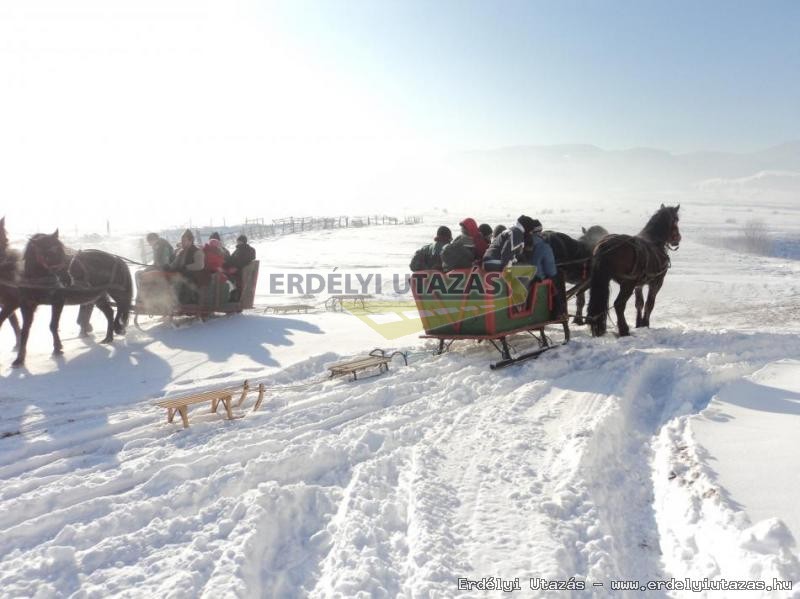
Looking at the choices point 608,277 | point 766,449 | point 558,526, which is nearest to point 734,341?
point 608,277

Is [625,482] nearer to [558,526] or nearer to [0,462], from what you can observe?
[558,526]

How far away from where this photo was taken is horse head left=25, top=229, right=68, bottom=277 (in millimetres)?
7391

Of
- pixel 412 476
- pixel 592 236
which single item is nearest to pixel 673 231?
pixel 592 236

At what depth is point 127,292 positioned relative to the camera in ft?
29.8

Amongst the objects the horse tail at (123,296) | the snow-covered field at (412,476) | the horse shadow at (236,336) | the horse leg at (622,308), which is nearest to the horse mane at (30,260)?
the snow-covered field at (412,476)

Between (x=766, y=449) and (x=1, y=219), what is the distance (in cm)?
925

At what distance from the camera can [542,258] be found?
287 inches

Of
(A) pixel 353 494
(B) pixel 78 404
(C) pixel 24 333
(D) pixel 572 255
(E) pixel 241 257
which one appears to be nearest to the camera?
(A) pixel 353 494

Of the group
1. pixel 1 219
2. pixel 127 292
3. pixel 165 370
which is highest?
pixel 1 219

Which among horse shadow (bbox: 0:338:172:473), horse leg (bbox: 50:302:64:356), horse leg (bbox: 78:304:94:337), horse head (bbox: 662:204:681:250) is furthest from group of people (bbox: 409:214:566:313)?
horse leg (bbox: 78:304:94:337)

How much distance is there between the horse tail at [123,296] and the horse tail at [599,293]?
785 centimetres

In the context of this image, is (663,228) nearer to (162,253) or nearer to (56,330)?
(162,253)

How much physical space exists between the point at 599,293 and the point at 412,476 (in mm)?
5416

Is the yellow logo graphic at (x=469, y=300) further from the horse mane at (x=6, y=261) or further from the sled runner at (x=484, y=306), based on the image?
the horse mane at (x=6, y=261)
